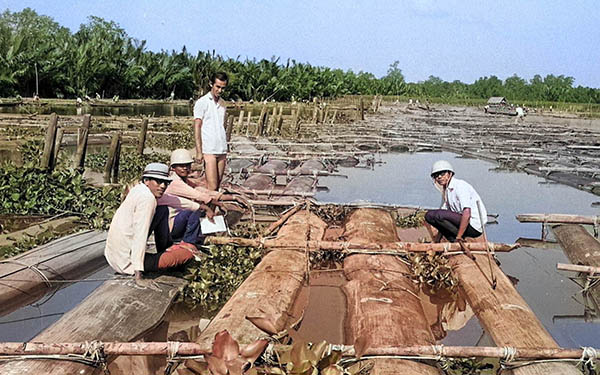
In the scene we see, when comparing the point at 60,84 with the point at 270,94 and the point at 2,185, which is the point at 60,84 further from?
the point at 2,185

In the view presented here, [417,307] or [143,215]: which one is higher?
[143,215]

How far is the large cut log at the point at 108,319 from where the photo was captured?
3.41 m

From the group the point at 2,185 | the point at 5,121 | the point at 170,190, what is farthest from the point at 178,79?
the point at 170,190

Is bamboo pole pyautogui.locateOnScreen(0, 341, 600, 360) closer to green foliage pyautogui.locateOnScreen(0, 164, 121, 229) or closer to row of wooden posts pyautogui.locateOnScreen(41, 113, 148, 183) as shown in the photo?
green foliage pyautogui.locateOnScreen(0, 164, 121, 229)

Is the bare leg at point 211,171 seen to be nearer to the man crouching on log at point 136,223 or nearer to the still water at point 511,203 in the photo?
the man crouching on log at point 136,223

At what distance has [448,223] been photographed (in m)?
6.32

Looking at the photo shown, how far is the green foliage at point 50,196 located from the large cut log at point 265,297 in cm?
316

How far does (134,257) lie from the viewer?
484cm

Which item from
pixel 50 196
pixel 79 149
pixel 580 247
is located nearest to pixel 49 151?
pixel 79 149

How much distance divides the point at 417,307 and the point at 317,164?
27.5 ft

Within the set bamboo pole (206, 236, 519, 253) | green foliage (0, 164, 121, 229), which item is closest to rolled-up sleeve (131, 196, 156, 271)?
bamboo pole (206, 236, 519, 253)

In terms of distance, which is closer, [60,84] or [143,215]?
[143,215]

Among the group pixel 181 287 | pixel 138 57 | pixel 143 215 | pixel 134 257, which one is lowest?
pixel 181 287

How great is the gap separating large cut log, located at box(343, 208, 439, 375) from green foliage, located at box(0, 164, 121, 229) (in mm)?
3930
